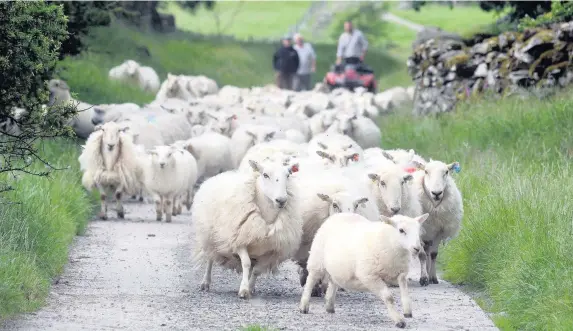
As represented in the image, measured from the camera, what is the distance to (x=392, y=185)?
1233 cm

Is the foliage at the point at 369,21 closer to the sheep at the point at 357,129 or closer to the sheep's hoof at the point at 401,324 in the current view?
the sheep at the point at 357,129

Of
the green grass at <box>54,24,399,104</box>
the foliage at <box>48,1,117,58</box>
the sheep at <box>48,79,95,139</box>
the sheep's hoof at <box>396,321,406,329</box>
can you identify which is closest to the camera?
the sheep's hoof at <box>396,321,406,329</box>

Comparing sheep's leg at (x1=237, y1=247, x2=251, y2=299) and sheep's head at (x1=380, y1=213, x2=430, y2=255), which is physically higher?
sheep's head at (x1=380, y1=213, x2=430, y2=255)

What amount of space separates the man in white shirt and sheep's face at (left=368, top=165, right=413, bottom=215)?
96.5 feet

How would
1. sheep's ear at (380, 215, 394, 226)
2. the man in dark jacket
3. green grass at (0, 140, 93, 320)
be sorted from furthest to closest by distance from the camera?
the man in dark jacket → green grass at (0, 140, 93, 320) → sheep's ear at (380, 215, 394, 226)

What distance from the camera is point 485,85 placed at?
22938mm

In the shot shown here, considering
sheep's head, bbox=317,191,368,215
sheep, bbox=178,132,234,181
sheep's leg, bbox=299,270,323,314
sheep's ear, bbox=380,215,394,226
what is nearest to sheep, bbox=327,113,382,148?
sheep, bbox=178,132,234,181

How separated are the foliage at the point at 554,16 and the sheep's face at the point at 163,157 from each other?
7.19 meters

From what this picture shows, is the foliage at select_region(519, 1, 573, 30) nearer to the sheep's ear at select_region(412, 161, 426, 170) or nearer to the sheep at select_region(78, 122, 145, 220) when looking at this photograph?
the sheep at select_region(78, 122, 145, 220)

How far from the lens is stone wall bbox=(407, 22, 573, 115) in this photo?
826 inches

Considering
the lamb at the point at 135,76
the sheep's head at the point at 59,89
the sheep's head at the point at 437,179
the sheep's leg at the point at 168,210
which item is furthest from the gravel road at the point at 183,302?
the lamb at the point at 135,76

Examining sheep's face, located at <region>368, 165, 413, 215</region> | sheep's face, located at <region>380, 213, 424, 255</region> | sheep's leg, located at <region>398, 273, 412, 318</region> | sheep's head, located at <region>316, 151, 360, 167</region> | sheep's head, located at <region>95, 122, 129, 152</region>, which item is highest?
sheep's head, located at <region>95, 122, 129, 152</region>

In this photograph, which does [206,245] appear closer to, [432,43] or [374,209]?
[374,209]

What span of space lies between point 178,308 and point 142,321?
A: 729 mm
